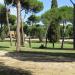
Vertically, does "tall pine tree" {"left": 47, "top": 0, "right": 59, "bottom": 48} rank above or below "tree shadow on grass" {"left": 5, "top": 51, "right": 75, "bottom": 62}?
above

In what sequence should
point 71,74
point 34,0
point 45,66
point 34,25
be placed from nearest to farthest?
point 71,74, point 45,66, point 34,0, point 34,25

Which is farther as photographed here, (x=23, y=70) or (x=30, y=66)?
(x=30, y=66)

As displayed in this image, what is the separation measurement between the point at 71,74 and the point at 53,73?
775mm

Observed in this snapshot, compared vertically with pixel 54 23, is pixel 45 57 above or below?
below

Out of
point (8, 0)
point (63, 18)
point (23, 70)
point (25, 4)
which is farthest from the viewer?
point (63, 18)

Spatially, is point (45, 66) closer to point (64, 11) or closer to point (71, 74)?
point (71, 74)

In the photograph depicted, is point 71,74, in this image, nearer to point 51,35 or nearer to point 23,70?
point 23,70

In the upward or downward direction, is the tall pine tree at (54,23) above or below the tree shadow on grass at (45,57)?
above

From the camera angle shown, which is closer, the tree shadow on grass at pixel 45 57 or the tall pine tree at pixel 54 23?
the tree shadow on grass at pixel 45 57

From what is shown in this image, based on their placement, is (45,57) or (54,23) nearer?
(45,57)

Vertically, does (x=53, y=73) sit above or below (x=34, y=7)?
below

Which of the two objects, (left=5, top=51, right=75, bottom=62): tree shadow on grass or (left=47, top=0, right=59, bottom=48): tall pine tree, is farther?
(left=47, top=0, right=59, bottom=48): tall pine tree

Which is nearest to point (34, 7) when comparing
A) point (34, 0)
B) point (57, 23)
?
point (34, 0)

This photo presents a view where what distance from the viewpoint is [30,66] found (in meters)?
16.4
